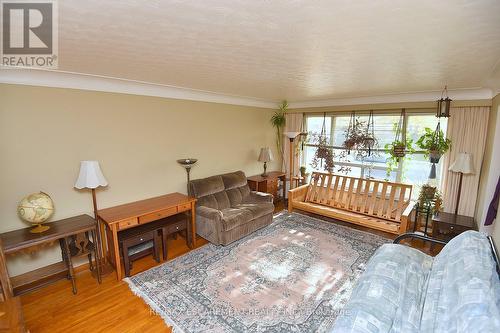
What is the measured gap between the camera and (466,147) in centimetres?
347

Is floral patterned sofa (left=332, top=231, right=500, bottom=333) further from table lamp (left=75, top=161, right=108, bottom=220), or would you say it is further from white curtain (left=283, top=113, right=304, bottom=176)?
white curtain (left=283, top=113, right=304, bottom=176)

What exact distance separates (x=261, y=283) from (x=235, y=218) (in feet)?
3.53

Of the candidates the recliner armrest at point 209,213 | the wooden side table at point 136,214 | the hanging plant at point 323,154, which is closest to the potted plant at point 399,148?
the hanging plant at point 323,154

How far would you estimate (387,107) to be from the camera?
162 inches

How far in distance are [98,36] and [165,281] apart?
2.49m

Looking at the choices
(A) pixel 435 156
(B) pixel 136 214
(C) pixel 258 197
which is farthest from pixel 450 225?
(B) pixel 136 214

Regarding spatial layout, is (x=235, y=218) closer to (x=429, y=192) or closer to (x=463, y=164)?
(x=429, y=192)

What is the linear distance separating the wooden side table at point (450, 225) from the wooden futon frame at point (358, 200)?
0.34 m

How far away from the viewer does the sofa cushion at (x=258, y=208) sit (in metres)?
3.90

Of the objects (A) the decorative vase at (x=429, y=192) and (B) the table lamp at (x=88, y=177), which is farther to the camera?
(A) the decorative vase at (x=429, y=192)

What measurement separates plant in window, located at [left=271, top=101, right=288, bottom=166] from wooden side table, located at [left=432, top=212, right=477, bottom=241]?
3302mm

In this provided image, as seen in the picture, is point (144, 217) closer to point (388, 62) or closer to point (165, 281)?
point (165, 281)

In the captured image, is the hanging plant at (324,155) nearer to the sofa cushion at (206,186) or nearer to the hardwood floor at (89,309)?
the sofa cushion at (206,186)

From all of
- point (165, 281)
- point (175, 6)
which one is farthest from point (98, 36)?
point (165, 281)
